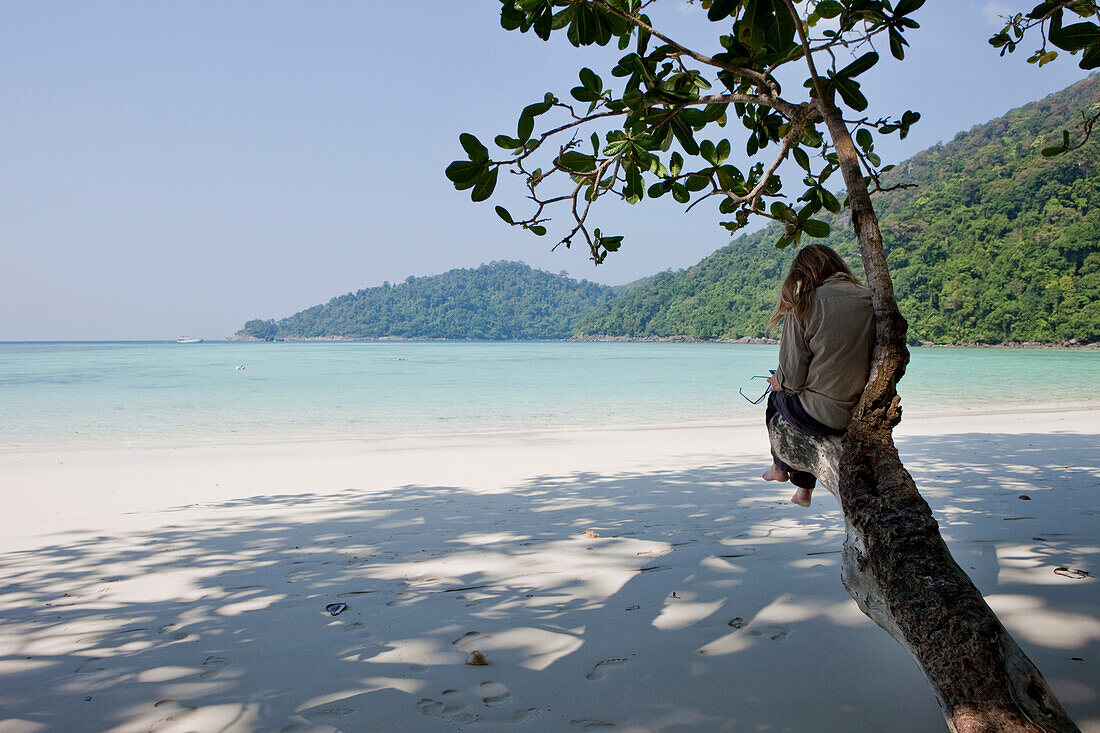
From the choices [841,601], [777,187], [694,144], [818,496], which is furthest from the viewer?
[818,496]

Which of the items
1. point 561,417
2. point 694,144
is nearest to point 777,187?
point 694,144

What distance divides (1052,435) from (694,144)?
8060 mm

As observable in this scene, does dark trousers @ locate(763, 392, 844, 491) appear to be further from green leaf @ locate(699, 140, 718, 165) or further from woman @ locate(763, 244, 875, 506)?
green leaf @ locate(699, 140, 718, 165)

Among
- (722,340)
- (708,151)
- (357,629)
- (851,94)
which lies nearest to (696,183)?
(708,151)

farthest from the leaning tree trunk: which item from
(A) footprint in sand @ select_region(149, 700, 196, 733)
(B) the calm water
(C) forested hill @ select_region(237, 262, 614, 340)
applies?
(C) forested hill @ select_region(237, 262, 614, 340)

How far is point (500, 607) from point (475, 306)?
109 metres

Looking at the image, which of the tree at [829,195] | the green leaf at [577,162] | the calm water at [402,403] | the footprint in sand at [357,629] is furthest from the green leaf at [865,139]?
the calm water at [402,403]

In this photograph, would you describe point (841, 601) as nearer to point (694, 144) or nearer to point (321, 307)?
point (694, 144)

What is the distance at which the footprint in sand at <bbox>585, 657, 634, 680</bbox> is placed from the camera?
1857mm

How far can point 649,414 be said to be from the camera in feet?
43.4

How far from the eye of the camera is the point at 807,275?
206cm

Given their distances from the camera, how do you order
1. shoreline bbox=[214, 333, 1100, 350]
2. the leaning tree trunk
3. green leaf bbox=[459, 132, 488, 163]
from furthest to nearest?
shoreline bbox=[214, 333, 1100, 350], green leaf bbox=[459, 132, 488, 163], the leaning tree trunk

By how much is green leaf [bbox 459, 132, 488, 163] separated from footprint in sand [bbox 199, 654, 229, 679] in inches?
66.6

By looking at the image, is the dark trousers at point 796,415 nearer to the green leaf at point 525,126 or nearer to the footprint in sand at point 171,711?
the green leaf at point 525,126
